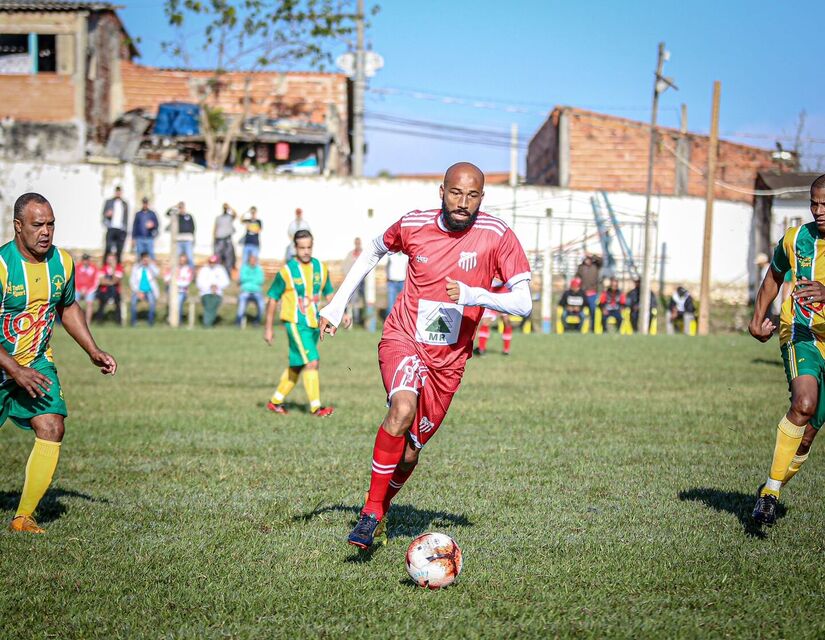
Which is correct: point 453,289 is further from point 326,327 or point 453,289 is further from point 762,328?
point 762,328

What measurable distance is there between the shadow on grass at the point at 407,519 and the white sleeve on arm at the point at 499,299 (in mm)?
1572

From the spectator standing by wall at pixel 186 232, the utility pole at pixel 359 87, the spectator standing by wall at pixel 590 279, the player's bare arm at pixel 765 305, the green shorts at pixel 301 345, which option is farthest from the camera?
the utility pole at pixel 359 87

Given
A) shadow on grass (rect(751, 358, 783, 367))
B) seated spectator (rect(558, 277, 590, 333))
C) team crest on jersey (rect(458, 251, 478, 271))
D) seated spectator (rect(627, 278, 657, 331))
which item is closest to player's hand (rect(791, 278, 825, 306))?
team crest on jersey (rect(458, 251, 478, 271))

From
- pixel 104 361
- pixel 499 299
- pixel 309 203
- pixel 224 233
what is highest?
pixel 309 203

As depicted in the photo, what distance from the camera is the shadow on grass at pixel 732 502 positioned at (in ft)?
20.5

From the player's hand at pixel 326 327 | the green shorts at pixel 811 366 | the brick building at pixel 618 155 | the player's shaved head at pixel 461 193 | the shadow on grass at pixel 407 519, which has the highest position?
the brick building at pixel 618 155

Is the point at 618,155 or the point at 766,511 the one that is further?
the point at 618,155

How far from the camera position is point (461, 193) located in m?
5.58

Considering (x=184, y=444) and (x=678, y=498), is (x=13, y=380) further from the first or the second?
(x=678, y=498)

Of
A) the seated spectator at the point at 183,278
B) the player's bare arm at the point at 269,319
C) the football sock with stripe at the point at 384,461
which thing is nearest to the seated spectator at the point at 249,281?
the seated spectator at the point at 183,278

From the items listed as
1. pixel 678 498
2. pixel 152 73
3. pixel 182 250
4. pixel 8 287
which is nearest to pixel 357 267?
pixel 8 287

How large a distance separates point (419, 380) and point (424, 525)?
113cm

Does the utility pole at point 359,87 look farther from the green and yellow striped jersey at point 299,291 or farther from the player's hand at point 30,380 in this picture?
the player's hand at point 30,380

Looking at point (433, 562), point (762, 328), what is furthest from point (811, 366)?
point (433, 562)
